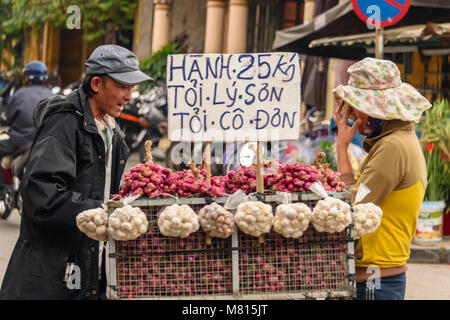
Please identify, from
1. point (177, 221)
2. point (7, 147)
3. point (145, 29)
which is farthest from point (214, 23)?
point (177, 221)

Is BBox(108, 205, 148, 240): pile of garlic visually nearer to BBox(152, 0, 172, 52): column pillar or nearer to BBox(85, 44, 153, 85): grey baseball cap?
BBox(85, 44, 153, 85): grey baseball cap

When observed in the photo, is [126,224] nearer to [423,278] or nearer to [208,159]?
[208,159]

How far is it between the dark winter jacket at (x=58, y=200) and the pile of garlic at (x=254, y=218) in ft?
2.05

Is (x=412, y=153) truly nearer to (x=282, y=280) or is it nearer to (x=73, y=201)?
(x=282, y=280)

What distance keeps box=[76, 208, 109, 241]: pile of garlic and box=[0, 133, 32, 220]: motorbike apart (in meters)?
6.15

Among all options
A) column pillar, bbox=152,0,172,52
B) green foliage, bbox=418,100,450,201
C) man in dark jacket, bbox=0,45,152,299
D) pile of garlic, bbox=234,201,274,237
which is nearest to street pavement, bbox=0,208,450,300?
green foliage, bbox=418,100,450,201

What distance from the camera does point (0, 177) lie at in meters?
9.21

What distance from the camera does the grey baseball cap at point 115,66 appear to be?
10.8 ft

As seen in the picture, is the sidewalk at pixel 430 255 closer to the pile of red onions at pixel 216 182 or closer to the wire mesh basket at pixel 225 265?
the pile of red onions at pixel 216 182

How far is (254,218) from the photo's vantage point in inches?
112

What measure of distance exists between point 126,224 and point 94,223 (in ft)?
0.57
